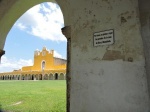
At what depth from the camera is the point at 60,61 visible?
147ft

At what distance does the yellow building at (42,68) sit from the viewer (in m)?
40.2

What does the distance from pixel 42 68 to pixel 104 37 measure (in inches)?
1632

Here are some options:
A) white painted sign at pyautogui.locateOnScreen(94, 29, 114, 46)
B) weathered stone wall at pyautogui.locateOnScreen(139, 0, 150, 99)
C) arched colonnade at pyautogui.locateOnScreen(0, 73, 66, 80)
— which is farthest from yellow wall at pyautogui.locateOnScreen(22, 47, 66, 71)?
weathered stone wall at pyautogui.locateOnScreen(139, 0, 150, 99)

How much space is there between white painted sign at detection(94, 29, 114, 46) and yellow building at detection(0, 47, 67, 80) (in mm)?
35804

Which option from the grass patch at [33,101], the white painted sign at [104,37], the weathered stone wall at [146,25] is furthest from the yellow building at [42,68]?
the weathered stone wall at [146,25]

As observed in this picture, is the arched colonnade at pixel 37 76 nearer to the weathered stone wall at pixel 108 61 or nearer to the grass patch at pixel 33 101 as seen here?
the grass patch at pixel 33 101

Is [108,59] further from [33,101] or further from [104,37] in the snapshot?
[33,101]

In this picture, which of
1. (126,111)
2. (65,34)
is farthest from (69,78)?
(126,111)

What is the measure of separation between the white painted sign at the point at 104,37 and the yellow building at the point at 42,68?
35.8 metres

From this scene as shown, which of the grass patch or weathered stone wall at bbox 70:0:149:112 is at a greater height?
weathered stone wall at bbox 70:0:149:112

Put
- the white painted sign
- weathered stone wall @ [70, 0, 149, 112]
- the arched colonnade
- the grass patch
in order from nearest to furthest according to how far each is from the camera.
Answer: weathered stone wall @ [70, 0, 149, 112], the white painted sign, the grass patch, the arched colonnade

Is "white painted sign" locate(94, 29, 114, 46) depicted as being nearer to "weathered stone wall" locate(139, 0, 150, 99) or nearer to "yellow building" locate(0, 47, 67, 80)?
"weathered stone wall" locate(139, 0, 150, 99)

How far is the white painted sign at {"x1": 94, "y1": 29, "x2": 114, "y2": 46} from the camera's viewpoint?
2605 millimetres

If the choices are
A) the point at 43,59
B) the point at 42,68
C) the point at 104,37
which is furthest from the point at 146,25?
the point at 42,68
